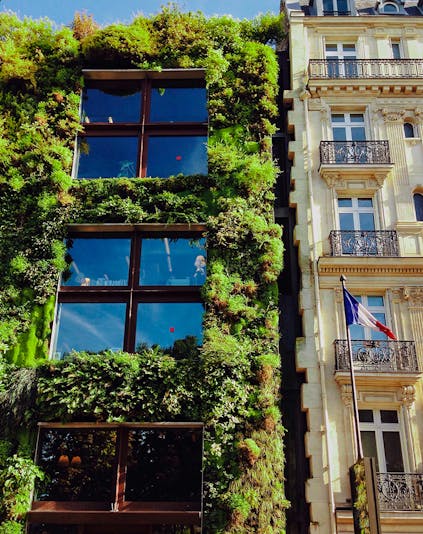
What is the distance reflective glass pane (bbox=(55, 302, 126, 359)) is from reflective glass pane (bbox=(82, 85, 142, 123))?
21.3 ft

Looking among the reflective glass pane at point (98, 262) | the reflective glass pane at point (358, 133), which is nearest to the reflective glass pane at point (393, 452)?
the reflective glass pane at point (98, 262)

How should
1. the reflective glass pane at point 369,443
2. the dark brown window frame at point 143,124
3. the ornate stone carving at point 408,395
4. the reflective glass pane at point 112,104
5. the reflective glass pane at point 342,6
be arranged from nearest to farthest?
the reflective glass pane at point 369,443, the ornate stone carving at point 408,395, the dark brown window frame at point 143,124, the reflective glass pane at point 112,104, the reflective glass pane at point 342,6

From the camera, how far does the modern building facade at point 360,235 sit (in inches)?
617

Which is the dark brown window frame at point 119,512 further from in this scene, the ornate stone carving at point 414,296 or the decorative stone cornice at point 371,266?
the ornate stone carving at point 414,296

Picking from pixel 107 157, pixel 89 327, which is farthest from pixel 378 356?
pixel 107 157

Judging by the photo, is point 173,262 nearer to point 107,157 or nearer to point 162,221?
point 162,221

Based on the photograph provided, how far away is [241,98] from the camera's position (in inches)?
806

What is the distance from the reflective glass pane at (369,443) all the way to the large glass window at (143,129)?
350 inches

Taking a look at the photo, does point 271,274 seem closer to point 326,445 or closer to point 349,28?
point 326,445

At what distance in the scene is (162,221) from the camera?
722 inches

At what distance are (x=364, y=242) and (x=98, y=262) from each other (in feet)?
25.0

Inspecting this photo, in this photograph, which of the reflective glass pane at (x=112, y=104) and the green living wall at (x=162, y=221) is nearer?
the green living wall at (x=162, y=221)

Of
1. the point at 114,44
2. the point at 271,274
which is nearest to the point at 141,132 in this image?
the point at 114,44

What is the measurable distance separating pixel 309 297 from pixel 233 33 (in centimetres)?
967
